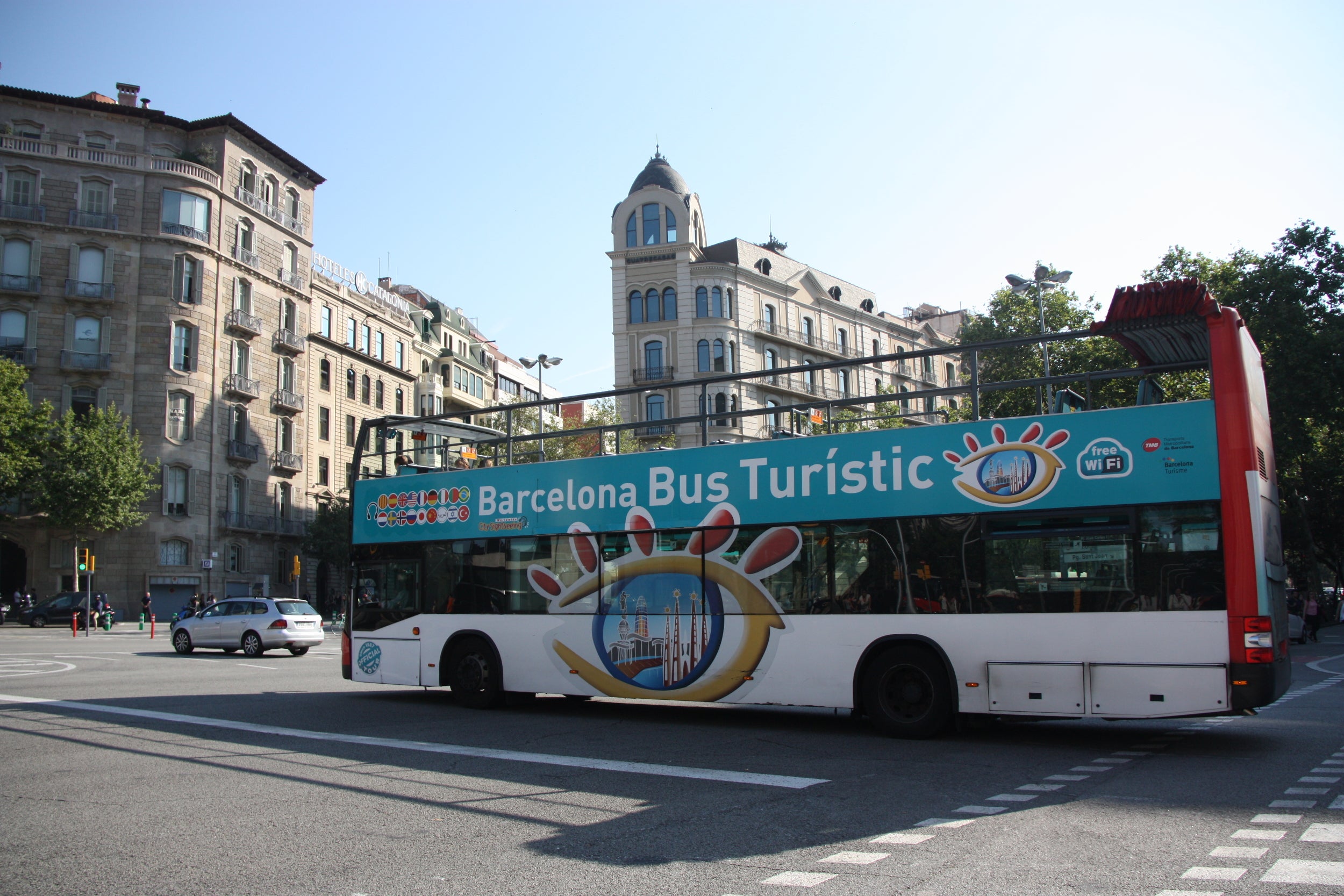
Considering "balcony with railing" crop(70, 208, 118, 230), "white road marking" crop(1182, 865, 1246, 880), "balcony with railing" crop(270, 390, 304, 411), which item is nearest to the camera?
"white road marking" crop(1182, 865, 1246, 880)

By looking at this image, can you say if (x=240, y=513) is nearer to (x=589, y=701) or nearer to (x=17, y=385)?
(x=17, y=385)

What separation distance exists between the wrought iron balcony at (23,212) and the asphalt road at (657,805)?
42869 mm

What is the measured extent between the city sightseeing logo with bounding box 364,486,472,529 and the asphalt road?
2717 mm

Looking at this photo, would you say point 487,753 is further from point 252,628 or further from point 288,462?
point 288,462

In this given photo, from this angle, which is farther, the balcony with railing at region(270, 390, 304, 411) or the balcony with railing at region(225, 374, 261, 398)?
the balcony with railing at region(270, 390, 304, 411)

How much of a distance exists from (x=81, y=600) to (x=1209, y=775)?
145ft

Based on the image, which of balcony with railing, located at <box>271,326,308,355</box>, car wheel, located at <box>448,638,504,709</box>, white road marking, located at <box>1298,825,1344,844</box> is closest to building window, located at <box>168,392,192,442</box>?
balcony with railing, located at <box>271,326,308,355</box>

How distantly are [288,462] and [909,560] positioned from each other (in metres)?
51.2

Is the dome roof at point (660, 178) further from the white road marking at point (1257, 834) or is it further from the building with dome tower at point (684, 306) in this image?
the white road marking at point (1257, 834)

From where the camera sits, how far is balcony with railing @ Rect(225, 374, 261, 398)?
51.6 metres

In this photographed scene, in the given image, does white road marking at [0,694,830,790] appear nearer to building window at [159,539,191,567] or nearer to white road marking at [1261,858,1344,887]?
white road marking at [1261,858,1344,887]

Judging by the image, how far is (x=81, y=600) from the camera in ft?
138

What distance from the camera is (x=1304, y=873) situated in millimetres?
5168

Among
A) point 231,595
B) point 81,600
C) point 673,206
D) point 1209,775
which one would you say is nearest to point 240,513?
point 231,595
